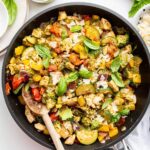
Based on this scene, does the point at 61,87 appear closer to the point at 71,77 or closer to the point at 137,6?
the point at 71,77

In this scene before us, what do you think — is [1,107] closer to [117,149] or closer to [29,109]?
[29,109]

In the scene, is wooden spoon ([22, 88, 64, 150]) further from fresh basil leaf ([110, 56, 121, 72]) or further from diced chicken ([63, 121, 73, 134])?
fresh basil leaf ([110, 56, 121, 72])

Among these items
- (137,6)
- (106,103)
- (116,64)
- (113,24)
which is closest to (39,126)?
(106,103)

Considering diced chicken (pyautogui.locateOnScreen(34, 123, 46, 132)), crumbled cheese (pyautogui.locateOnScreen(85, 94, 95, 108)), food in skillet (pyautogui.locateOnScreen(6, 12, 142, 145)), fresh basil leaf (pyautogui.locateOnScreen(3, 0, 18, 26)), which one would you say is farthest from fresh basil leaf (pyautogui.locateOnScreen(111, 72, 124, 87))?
fresh basil leaf (pyautogui.locateOnScreen(3, 0, 18, 26))

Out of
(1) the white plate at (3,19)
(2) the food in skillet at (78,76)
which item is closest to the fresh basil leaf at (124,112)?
(2) the food in skillet at (78,76)

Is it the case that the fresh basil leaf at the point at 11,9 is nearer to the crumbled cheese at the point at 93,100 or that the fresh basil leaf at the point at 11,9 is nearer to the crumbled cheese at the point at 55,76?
the crumbled cheese at the point at 55,76
